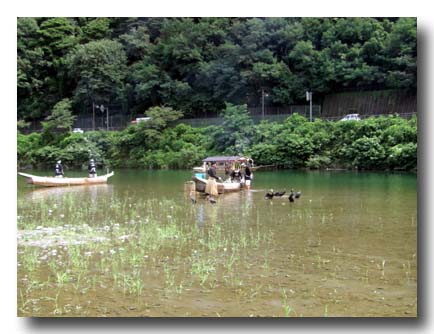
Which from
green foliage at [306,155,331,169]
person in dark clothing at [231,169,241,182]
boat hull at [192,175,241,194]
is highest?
green foliage at [306,155,331,169]

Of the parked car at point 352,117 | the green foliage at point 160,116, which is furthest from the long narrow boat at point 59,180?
the parked car at point 352,117

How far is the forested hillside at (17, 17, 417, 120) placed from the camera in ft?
51.6

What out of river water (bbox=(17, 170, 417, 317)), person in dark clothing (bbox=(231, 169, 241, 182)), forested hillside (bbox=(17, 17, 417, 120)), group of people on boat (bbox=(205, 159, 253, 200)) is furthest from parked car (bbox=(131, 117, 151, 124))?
river water (bbox=(17, 170, 417, 317))

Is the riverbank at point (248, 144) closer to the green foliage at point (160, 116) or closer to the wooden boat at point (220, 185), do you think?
the green foliage at point (160, 116)

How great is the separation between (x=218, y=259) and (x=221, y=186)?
817 cm

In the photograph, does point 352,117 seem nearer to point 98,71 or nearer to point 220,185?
point 220,185

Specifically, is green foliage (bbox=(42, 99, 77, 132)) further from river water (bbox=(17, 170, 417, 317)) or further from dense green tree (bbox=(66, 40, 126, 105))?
river water (bbox=(17, 170, 417, 317))

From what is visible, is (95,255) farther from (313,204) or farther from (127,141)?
(127,141)

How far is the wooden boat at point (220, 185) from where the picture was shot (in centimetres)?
1446

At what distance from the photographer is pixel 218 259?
22.4ft

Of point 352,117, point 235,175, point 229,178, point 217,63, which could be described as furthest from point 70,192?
point 352,117

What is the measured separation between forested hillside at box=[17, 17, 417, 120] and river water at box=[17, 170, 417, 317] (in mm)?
4935

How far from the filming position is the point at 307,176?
20203mm

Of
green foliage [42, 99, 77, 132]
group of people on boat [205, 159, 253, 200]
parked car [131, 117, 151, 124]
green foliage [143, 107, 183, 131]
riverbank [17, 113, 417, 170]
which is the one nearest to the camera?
group of people on boat [205, 159, 253, 200]
